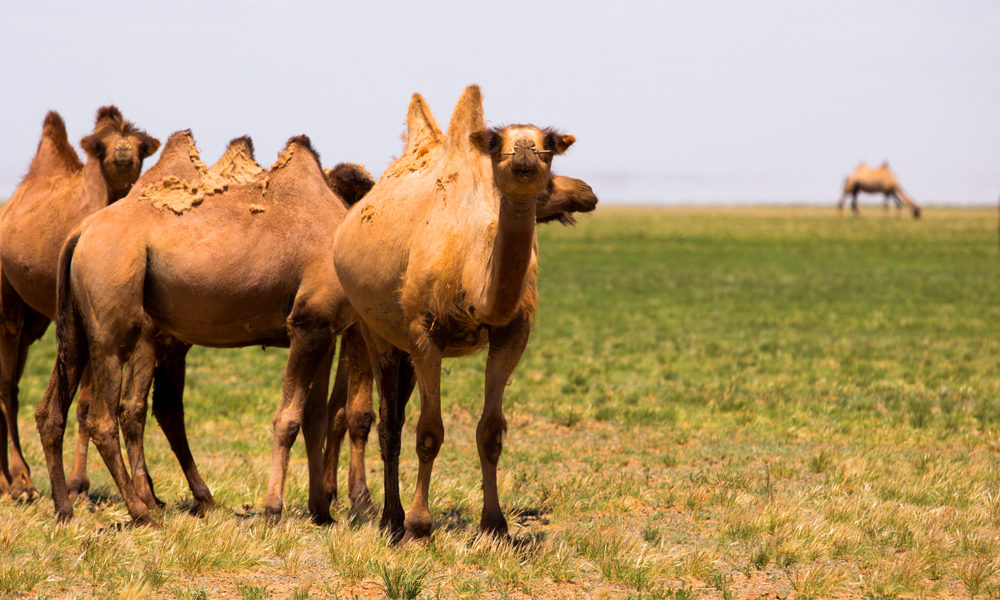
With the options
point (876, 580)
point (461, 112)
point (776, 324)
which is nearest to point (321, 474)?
point (461, 112)

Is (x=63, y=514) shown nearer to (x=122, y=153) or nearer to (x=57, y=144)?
(x=122, y=153)

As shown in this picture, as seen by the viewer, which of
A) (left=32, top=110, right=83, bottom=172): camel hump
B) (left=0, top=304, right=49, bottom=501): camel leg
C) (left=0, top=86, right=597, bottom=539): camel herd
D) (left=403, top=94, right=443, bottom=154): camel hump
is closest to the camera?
(left=0, top=86, right=597, bottom=539): camel herd

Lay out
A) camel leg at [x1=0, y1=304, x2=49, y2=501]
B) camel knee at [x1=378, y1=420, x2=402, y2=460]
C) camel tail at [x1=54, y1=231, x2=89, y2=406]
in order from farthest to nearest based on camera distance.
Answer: camel leg at [x1=0, y1=304, x2=49, y2=501], camel tail at [x1=54, y1=231, x2=89, y2=406], camel knee at [x1=378, y1=420, x2=402, y2=460]

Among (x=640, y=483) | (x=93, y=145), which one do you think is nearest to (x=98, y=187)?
(x=93, y=145)

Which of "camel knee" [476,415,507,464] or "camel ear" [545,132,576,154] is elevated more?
"camel ear" [545,132,576,154]

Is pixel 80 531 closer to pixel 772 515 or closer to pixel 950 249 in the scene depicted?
pixel 772 515

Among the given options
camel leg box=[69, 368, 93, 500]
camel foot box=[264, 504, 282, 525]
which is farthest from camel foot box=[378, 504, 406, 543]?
camel leg box=[69, 368, 93, 500]

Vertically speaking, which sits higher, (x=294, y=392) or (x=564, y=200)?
(x=564, y=200)

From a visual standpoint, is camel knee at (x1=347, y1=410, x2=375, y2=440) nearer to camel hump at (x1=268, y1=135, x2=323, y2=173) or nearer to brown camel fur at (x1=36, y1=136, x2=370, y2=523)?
brown camel fur at (x1=36, y1=136, x2=370, y2=523)

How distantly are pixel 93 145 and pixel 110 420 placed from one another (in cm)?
233

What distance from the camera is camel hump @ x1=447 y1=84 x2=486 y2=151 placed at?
263 inches

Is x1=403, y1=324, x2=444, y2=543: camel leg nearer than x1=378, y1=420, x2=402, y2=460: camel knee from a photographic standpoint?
Yes

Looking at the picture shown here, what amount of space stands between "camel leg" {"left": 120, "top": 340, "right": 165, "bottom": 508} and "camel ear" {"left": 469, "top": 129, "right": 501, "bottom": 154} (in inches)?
117

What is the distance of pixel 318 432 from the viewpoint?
742cm
